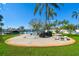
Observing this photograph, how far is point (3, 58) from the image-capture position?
4551 millimetres

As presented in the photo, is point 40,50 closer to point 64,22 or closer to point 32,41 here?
point 32,41

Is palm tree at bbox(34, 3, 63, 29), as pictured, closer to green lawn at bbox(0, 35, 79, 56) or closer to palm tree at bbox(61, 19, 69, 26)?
palm tree at bbox(61, 19, 69, 26)

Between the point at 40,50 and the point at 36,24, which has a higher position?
the point at 36,24

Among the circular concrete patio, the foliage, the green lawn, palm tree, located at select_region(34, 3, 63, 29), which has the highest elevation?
palm tree, located at select_region(34, 3, 63, 29)

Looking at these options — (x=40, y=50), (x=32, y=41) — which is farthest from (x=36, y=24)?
(x=40, y=50)

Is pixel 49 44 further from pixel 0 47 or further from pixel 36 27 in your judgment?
pixel 0 47

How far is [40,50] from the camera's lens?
4.58 metres

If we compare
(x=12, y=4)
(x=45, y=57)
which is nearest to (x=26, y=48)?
(x=45, y=57)

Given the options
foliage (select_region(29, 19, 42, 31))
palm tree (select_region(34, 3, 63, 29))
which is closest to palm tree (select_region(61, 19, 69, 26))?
palm tree (select_region(34, 3, 63, 29))

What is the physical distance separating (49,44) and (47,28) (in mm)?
212

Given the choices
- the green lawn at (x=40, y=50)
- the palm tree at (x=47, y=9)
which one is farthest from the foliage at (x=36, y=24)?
the green lawn at (x=40, y=50)

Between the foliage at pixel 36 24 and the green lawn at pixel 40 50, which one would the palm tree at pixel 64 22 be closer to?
the green lawn at pixel 40 50

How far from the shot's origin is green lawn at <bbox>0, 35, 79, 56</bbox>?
14.9ft

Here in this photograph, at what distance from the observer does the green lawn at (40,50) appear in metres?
4.55
